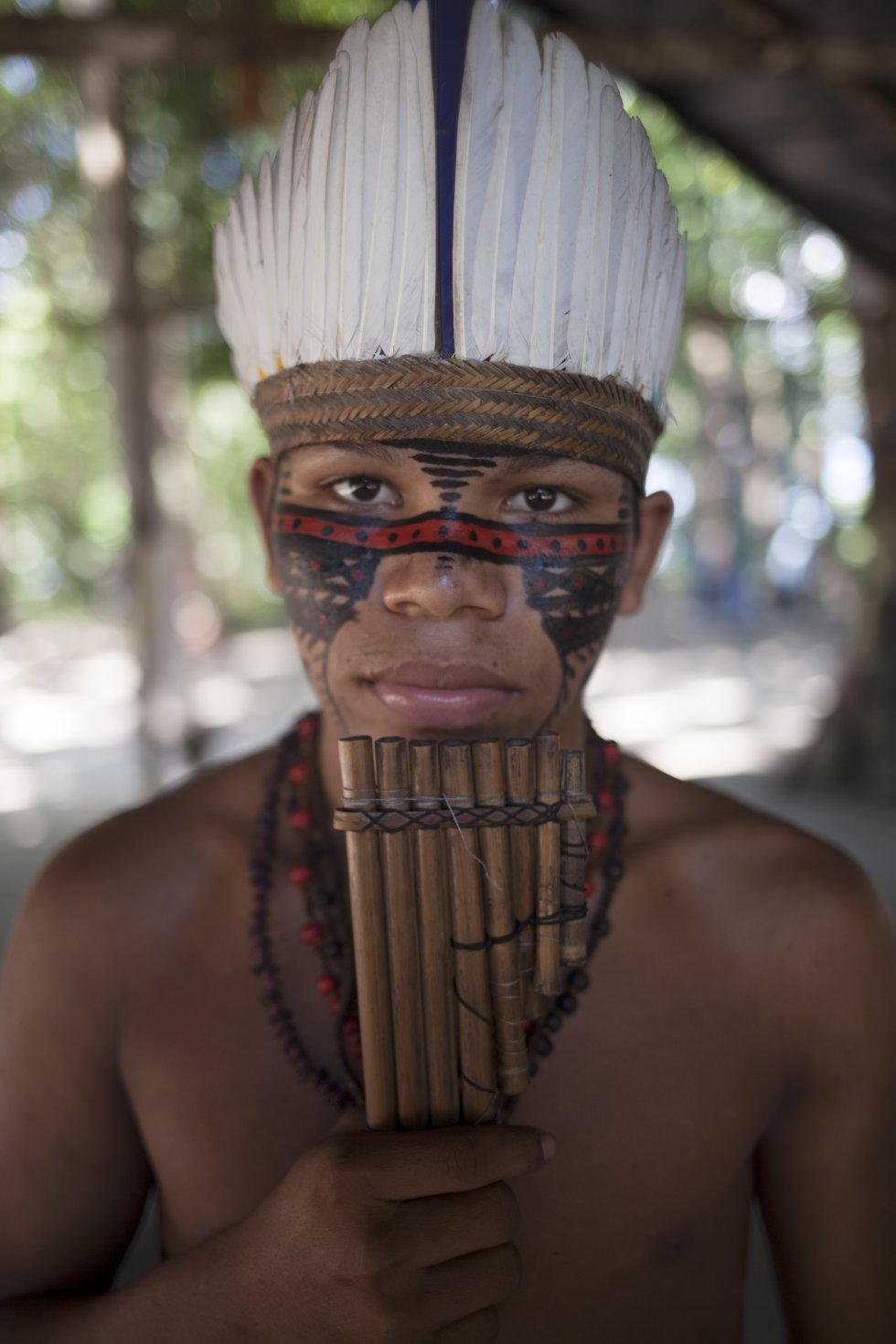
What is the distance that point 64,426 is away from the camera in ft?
58.9

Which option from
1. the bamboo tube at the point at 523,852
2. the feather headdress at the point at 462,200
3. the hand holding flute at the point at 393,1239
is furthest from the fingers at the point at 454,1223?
the feather headdress at the point at 462,200

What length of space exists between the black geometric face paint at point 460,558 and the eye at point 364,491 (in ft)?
0.09

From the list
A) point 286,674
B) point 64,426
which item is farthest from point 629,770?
point 64,426

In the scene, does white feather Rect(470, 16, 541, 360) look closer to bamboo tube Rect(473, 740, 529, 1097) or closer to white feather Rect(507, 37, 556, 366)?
white feather Rect(507, 37, 556, 366)

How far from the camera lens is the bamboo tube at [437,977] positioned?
1215mm

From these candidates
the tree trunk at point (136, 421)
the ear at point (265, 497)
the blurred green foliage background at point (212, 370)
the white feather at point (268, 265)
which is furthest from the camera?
the blurred green foliage background at point (212, 370)

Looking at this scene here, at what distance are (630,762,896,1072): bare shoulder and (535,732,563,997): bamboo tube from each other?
40 centimetres

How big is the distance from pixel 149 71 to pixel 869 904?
417 inches

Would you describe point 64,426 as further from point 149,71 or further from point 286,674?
point 149,71

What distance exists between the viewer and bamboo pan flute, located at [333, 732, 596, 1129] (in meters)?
1.20

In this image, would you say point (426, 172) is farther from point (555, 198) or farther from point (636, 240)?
point (636, 240)

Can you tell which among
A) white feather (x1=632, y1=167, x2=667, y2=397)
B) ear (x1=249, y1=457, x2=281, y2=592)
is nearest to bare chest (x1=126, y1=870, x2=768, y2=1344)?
ear (x1=249, y1=457, x2=281, y2=592)

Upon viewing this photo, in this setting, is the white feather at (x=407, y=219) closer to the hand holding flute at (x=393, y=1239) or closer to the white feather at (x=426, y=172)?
the white feather at (x=426, y=172)

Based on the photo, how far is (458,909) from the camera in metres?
1.22
